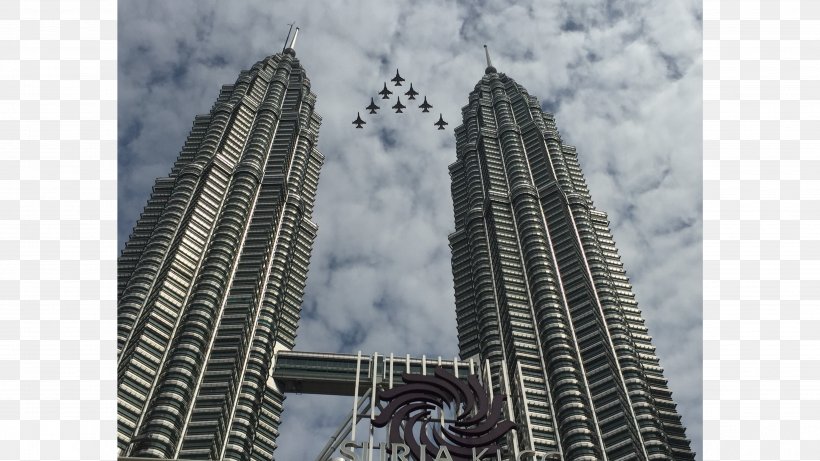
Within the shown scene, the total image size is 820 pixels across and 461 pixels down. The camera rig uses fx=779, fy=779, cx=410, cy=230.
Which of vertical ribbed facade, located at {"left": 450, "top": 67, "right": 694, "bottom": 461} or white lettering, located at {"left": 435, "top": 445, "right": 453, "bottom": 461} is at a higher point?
vertical ribbed facade, located at {"left": 450, "top": 67, "right": 694, "bottom": 461}

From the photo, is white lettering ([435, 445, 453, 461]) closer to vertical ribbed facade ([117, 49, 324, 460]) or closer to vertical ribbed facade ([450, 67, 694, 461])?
vertical ribbed facade ([450, 67, 694, 461])

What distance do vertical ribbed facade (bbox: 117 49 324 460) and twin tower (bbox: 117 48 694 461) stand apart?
338mm

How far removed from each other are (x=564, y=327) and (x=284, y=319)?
60039mm

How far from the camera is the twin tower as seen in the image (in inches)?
5241

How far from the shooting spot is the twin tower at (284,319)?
5241 inches

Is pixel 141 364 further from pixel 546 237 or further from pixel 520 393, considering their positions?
pixel 546 237

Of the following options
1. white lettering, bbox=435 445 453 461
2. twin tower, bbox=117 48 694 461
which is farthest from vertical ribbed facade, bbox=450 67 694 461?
white lettering, bbox=435 445 453 461

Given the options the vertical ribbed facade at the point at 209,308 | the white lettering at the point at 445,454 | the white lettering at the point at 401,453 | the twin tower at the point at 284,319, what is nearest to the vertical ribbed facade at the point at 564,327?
the twin tower at the point at 284,319

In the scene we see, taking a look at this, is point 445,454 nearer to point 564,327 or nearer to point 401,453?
point 401,453

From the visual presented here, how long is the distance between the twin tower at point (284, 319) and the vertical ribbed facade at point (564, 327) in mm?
318

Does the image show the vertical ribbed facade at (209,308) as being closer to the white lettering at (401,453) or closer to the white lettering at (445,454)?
the white lettering at (401,453)

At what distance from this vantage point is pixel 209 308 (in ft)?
490

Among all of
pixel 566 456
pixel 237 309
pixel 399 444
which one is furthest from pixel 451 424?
pixel 237 309

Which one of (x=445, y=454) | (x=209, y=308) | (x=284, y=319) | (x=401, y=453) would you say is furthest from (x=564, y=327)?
(x=401, y=453)
